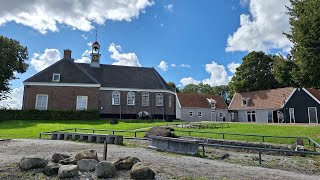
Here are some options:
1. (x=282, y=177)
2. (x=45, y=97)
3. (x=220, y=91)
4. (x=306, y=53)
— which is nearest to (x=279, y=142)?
(x=306, y=53)

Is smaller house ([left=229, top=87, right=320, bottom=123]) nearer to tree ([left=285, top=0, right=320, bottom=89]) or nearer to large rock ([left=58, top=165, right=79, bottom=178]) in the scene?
tree ([left=285, top=0, right=320, bottom=89])

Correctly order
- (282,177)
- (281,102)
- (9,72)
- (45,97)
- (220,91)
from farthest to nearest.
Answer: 1. (220,91)
2. (281,102)
3. (9,72)
4. (45,97)
5. (282,177)

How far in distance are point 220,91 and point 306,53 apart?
76235 millimetres

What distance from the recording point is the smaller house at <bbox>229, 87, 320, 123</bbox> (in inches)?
1596

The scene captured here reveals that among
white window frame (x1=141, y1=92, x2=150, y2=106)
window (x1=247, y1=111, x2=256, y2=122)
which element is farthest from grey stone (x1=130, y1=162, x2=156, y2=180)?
window (x1=247, y1=111, x2=256, y2=122)

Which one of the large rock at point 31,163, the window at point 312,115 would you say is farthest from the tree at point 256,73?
the large rock at point 31,163

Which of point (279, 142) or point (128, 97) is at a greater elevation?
point (128, 97)

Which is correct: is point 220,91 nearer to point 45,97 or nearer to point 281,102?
point 281,102

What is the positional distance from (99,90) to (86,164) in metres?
32.3

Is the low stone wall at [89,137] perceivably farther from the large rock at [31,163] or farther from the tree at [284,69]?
the tree at [284,69]

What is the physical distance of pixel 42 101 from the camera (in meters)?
37.7

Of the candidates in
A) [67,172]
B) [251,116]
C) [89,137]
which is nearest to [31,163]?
[67,172]

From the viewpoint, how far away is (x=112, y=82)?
42.7 meters

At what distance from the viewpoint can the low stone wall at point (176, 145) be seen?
13180mm
